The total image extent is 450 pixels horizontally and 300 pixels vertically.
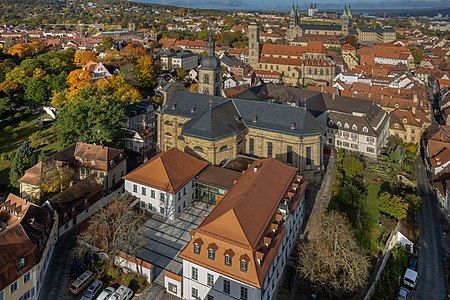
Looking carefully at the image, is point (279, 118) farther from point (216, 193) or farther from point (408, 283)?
point (408, 283)

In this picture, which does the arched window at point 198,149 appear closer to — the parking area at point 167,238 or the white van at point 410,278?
the parking area at point 167,238

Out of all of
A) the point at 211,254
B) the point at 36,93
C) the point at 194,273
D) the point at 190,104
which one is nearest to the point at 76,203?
the point at 194,273

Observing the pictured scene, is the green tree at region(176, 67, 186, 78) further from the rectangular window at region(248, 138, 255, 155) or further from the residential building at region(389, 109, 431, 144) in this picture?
the rectangular window at region(248, 138, 255, 155)

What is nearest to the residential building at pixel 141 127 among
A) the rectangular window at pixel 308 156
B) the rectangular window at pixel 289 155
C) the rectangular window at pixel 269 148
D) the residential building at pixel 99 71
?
the residential building at pixel 99 71

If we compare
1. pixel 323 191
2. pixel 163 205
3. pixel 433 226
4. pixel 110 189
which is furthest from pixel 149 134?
pixel 433 226

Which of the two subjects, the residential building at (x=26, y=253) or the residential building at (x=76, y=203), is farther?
the residential building at (x=76, y=203)

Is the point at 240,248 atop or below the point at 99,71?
below

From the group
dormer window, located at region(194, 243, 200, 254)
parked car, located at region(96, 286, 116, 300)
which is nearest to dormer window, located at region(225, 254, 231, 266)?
dormer window, located at region(194, 243, 200, 254)
